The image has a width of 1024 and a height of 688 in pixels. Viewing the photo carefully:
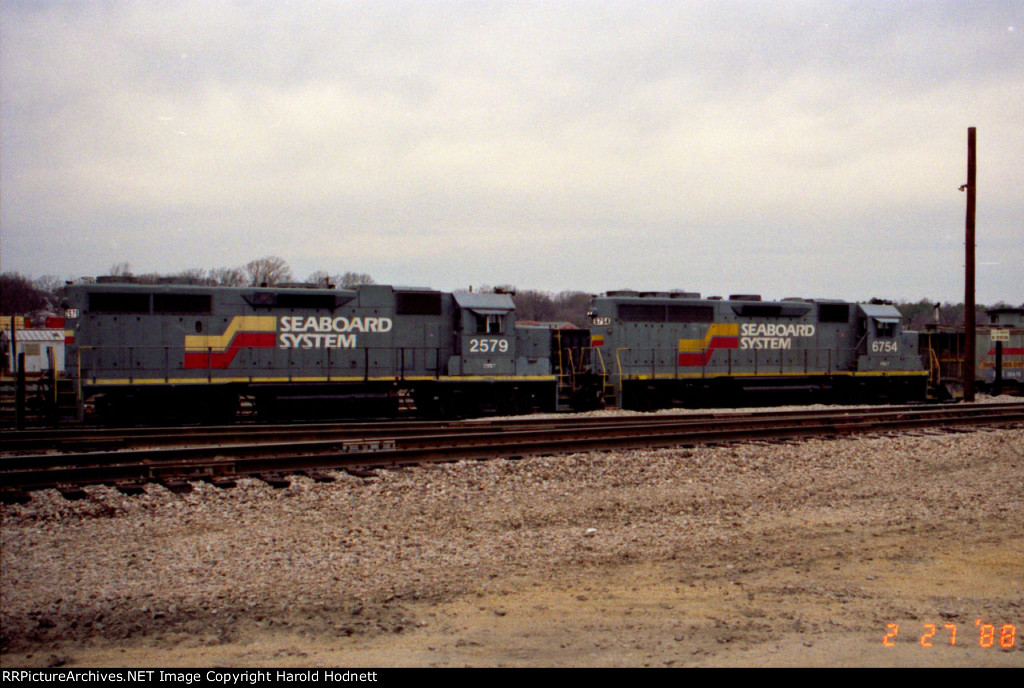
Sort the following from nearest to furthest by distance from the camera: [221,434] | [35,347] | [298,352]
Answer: [221,434] < [298,352] < [35,347]

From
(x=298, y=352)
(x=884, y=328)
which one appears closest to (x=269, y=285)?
(x=298, y=352)

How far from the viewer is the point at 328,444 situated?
11172 millimetres

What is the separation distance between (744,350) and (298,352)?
12994 mm

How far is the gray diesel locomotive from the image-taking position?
16.1 m

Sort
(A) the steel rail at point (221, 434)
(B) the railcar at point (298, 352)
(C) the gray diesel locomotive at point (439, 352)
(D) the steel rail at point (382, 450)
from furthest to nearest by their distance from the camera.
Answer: (C) the gray diesel locomotive at point (439, 352), (B) the railcar at point (298, 352), (A) the steel rail at point (221, 434), (D) the steel rail at point (382, 450)

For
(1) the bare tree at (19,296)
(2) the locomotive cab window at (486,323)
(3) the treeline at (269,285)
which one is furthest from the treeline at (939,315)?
(1) the bare tree at (19,296)

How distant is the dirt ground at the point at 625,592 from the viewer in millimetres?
4590
